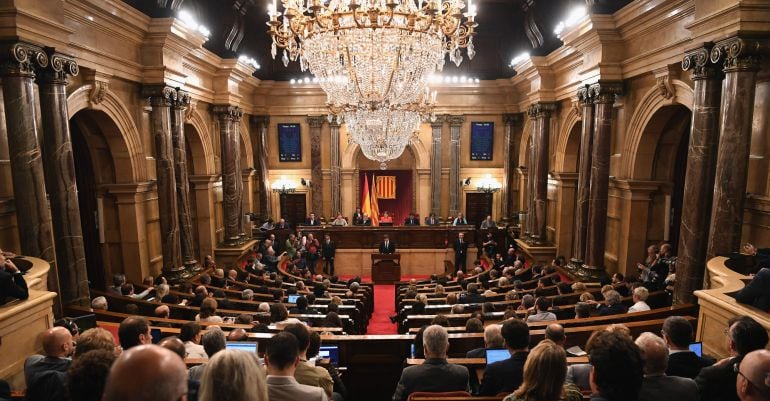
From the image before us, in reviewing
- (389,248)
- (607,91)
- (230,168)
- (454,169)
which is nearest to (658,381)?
(607,91)

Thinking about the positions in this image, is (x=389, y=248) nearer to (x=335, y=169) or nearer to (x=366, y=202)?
(x=366, y=202)

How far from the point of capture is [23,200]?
5.80m

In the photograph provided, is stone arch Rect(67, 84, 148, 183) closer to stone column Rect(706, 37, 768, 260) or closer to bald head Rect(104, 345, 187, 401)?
bald head Rect(104, 345, 187, 401)

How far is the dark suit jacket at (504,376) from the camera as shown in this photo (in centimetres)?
308

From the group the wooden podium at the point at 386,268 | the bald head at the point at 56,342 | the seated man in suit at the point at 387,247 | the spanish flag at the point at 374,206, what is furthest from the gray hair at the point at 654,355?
the spanish flag at the point at 374,206

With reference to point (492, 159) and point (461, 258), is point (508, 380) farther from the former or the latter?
point (492, 159)

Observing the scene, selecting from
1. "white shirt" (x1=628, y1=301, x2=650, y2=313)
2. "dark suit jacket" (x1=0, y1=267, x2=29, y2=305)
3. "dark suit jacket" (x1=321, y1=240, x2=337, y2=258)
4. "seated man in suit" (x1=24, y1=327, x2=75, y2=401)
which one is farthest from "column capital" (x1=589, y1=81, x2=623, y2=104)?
"dark suit jacket" (x1=0, y1=267, x2=29, y2=305)

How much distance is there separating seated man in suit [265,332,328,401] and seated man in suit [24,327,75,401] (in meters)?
1.36

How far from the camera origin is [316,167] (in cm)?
1706

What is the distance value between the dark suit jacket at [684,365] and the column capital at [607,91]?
704 cm

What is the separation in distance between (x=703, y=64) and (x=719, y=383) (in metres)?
4.94

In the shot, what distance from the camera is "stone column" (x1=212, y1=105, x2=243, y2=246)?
41.7 feet

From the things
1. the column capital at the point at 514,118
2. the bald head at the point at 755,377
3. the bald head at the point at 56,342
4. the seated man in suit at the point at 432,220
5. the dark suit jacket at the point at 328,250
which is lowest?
the dark suit jacket at the point at 328,250

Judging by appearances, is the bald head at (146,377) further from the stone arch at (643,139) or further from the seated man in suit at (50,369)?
the stone arch at (643,139)
